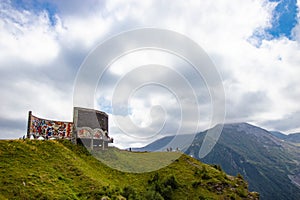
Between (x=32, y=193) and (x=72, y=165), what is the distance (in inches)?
469

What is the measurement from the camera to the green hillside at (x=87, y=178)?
39.7 metres

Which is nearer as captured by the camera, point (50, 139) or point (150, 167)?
point (50, 139)

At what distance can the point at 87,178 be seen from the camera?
4584cm

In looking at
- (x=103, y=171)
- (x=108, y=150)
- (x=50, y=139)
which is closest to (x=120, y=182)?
(x=103, y=171)

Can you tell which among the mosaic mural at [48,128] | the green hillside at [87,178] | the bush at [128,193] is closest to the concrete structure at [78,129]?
the mosaic mural at [48,128]

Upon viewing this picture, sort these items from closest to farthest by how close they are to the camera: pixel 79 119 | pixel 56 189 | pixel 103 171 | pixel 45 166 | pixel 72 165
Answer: pixel 56 189
pixel 45 166
pixel 72 165
pixel 103 171
pixel 79 119

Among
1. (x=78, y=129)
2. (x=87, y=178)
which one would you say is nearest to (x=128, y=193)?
(x=87, y=178)

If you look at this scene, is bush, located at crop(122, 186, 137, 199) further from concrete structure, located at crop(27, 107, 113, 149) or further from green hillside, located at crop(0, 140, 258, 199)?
concrete structure, located at crop(27, 107, 113, 149)

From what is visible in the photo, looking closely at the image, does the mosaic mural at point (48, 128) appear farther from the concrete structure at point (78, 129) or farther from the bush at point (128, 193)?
the bush at point (128, 193)

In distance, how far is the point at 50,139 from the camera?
57.2 meters

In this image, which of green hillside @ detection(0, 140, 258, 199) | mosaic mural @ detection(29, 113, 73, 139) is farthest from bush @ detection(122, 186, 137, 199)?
mosaic mural @ detection(29, 113, 73, 139)

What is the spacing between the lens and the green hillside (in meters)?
39.7

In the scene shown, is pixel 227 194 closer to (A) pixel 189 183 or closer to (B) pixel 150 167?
(A) pixel 189 183

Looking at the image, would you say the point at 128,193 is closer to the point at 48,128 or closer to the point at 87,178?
the point at 87,178
